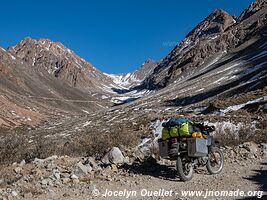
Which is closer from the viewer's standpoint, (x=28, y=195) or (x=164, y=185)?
(x=28, y=195)

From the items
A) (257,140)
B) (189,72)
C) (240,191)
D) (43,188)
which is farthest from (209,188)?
(189,72)

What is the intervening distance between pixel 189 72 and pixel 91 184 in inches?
7352

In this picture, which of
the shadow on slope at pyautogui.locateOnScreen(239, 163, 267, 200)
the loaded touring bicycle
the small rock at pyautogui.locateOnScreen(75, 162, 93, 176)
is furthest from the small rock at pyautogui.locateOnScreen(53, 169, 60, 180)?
the shadow on slope at pyautogui.locateOnScreen(239, 163, 267, 200)

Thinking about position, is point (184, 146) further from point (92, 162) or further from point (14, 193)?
point (14, 193)

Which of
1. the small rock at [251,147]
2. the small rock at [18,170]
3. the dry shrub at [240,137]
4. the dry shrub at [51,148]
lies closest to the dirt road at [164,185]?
the small rock at [251,147]

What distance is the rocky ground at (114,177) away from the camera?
9.29 m

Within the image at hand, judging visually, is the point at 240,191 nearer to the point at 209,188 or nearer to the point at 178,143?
the point at 209,188

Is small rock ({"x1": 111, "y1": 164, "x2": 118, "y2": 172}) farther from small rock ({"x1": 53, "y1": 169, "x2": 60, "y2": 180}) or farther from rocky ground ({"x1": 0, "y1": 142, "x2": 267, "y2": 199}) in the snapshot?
small rock ({"x1": 53, "y1": 169, "x2": 60, "y2": 180})

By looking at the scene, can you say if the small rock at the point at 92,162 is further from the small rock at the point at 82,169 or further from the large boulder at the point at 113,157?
the large boulder at the point at 113,157

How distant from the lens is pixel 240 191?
911 cm

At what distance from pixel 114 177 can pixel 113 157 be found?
1.59 meters


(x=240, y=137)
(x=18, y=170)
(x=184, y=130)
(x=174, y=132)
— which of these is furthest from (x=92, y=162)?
(x=240, y=137)

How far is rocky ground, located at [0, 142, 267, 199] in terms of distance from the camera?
9289mm

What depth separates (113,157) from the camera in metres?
12.2
